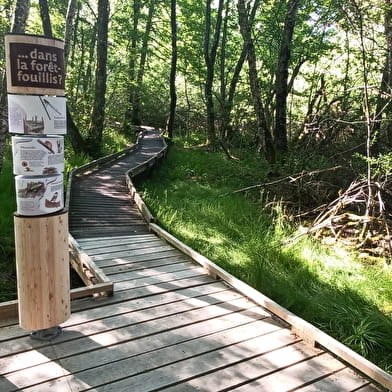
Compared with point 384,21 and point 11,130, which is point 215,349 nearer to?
point 11,130

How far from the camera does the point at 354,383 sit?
8.45ft

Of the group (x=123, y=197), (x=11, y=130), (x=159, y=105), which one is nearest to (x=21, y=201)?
(x=11, y=130)

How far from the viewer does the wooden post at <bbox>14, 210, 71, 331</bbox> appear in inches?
101

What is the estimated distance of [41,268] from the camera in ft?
Answer: 8.60

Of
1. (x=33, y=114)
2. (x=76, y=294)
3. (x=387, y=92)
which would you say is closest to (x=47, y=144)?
(x=33, y=114)

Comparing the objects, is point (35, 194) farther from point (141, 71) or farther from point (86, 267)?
point (141, 71)

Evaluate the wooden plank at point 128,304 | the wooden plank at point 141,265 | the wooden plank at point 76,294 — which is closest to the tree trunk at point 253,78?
the wooden plank at point 141,265

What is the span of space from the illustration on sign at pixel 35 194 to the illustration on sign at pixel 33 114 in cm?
35

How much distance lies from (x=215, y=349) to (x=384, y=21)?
694 cm

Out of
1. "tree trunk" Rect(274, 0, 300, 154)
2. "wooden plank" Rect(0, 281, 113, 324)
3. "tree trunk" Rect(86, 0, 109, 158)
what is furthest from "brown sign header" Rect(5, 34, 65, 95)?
"tree trunk" Rect(86, 0, 109, 158)

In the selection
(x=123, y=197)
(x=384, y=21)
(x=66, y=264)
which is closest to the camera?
(x=66, y=264)

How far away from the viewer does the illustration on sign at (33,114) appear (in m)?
2.42

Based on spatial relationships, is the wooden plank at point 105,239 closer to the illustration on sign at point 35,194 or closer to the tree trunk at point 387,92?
the illustration on sign at point 35,194

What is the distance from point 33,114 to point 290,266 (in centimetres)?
377
